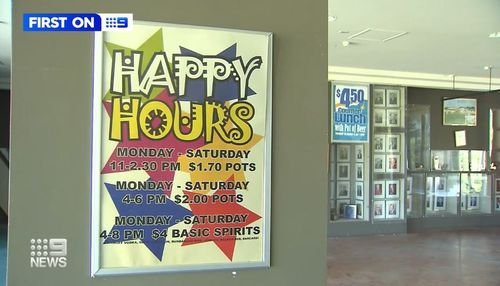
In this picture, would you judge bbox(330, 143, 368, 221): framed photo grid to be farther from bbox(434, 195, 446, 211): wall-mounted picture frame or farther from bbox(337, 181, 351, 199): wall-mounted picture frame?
bbox(434, 195, 446, 211): wall-mounted picture frame

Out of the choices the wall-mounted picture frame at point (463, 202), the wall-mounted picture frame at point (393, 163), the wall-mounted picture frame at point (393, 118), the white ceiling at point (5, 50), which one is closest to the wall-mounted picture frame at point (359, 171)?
the wall-mounted picture frame at point (393, 163)

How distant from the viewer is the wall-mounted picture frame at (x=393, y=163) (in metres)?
9.86

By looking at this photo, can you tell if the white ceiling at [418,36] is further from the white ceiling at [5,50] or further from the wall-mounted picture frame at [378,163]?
the wall-mounted picture frame at [378,163]

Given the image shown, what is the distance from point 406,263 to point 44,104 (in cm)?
618

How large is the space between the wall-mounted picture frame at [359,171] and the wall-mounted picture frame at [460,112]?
2498mm

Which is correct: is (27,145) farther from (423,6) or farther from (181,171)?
(423,6)

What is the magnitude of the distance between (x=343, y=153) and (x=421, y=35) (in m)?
3.46

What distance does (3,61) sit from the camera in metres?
8.77

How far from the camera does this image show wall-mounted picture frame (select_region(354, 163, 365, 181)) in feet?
31.9

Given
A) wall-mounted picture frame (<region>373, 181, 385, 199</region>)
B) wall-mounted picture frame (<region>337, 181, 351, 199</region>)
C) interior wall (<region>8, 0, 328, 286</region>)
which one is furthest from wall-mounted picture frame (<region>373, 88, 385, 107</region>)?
interior wall (<region>8, 0, 328, 286</region>)

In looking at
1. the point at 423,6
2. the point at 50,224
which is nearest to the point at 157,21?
the point at 50,224

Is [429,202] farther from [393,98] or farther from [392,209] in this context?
[393,98]

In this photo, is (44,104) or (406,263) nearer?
(44,104)

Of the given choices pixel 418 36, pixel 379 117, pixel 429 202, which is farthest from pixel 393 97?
pixel 418 36
